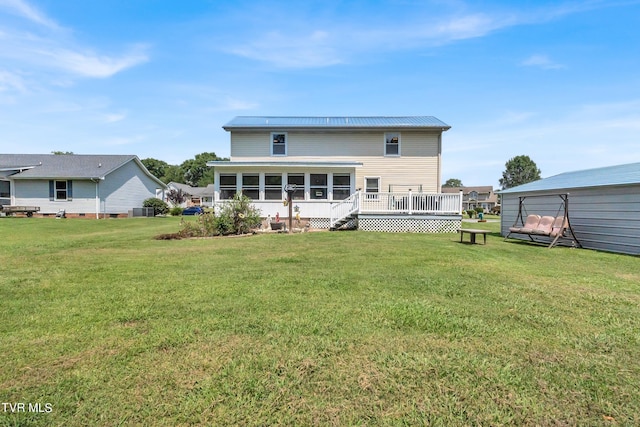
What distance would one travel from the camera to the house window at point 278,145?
733 inches

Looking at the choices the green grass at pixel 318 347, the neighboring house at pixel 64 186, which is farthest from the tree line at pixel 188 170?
the green grass at pixel 318 347

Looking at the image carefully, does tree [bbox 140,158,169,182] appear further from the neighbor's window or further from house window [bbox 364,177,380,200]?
house window [bbox 364,177,380,200]

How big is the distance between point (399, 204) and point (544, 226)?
222 inches

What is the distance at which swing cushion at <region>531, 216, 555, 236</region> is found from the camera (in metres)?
10.8

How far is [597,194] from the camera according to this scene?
1034 cm

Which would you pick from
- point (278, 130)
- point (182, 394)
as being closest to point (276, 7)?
point (278, 130)

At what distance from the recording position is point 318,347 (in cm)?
277

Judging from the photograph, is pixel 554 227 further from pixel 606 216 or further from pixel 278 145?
pixel 278 145

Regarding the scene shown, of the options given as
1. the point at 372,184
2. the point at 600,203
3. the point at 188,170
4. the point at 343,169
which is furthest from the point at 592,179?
the point at 188,170

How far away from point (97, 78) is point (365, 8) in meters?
12.7

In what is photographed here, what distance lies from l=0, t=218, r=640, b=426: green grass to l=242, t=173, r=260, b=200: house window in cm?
1148

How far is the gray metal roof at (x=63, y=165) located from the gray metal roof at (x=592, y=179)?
27.5 m

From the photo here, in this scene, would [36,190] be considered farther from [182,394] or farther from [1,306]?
[182,394]

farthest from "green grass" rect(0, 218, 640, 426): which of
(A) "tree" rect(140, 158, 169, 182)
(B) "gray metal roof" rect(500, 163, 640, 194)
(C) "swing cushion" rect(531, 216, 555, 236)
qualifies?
(A) "tree" rect(140, 158, 169, 182)
